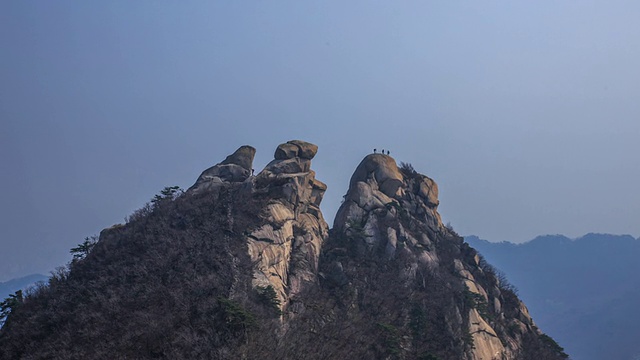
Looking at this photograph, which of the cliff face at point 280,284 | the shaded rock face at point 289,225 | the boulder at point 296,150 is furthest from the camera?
the boulder at point 296,150

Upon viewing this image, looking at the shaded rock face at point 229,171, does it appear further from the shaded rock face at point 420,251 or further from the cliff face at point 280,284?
the shaded rock face at point 420,251

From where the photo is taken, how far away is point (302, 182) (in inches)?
2931

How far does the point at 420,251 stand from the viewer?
76.1m

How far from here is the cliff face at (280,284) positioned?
153 feet

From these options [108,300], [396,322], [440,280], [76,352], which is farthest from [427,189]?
[76,352]

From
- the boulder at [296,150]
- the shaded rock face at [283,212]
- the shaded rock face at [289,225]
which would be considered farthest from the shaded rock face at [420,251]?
the boulder at [296,150]

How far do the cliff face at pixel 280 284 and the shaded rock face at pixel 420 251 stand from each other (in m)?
0.26

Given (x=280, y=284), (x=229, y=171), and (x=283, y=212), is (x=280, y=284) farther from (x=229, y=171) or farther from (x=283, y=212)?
(x=229, y=171)

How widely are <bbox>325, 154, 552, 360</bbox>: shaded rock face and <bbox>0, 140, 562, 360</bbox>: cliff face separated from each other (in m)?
0.26

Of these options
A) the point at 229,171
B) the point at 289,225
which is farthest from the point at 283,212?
the point at 229,171

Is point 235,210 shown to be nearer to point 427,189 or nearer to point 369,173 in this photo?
point 369,173

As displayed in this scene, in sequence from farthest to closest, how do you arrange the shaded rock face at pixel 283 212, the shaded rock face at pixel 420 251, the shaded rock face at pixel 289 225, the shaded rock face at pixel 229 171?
the shaded rock face at pixel 229 171 → the shaded rock face at pixel 420 251 → the shaded rock face at pixel 283 212 → the shaded rock face at pixel 289 225

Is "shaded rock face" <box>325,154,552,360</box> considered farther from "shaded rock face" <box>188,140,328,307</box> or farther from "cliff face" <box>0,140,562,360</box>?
"shaded rock face" <box>188,140,328,307</box>

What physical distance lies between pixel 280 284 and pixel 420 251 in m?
26.9
